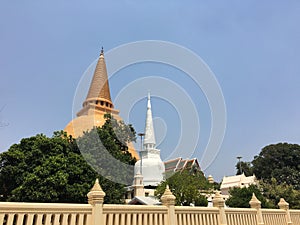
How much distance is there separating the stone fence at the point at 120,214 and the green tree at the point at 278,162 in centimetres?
3501

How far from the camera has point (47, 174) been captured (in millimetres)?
16609

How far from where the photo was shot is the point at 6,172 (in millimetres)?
18188

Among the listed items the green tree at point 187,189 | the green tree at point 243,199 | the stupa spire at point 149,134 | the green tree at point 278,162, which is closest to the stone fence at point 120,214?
the green tree at point 187,189

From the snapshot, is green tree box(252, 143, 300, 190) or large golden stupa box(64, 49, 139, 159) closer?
large golden stupa box(64, 49, 139, 159)

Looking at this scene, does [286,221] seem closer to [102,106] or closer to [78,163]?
[78,163]

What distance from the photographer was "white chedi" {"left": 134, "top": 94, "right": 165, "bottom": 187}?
30922mm

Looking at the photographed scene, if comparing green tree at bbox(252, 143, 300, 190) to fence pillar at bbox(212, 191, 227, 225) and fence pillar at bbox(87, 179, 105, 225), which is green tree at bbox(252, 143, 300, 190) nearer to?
fence pillar at bbox(212, 191, 227, 225)

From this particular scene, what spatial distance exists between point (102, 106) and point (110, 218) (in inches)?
1420

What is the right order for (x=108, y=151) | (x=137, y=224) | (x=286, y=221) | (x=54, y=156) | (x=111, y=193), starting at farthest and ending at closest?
(x=108, y=151)
(x=111, y=193)
(x=54, y=156)
(x=286, y=221)
(x=137, y=224)

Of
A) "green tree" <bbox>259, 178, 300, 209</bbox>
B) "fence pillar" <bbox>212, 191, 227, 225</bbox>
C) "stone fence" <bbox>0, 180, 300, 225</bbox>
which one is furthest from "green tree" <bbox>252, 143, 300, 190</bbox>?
"fence pillar" <bbox>212, 191, 227, 225</bbox>

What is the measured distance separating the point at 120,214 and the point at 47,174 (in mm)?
12037

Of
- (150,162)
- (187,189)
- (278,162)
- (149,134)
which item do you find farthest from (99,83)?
(278,162)

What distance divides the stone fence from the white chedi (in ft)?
69.3

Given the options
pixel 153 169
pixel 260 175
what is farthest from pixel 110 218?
pixel 260 175
